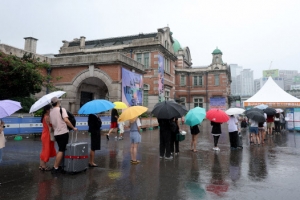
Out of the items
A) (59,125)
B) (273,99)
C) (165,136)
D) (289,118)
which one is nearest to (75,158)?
(59,125)

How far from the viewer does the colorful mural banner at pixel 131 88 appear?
58.4ft

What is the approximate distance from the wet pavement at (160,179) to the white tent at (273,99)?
11.6m

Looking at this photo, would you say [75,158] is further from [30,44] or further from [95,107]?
[30,44]

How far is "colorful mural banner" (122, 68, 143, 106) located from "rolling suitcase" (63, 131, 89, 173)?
11494mm

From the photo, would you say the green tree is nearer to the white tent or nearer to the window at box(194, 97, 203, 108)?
the white tent

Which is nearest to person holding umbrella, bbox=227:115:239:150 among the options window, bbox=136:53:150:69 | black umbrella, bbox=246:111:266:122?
black umbrella, bbox=246:111:266:122

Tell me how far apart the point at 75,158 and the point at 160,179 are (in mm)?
2143

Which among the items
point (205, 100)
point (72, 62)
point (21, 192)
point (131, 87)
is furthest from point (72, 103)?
point (205, 100)

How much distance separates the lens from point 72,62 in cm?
1830

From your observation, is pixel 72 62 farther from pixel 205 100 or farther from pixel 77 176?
pixel 205 100

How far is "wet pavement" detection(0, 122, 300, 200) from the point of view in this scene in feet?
14.9

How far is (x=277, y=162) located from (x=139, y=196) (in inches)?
207

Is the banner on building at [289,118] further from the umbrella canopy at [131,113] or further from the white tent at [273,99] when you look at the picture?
the umbrella canopy at [131,113]

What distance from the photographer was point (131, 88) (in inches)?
745
